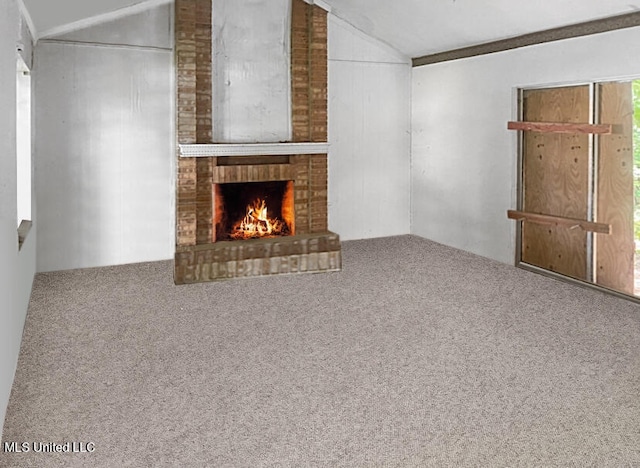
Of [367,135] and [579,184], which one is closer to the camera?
[579,184]

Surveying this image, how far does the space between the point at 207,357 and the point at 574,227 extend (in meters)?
3.39

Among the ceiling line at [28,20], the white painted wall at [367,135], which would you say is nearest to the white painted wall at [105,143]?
the ceiling line at [28,20]

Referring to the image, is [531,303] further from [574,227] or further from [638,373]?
[638,373]

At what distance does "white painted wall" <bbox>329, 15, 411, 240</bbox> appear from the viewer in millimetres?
6508

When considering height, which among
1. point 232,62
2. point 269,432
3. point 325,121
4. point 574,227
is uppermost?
point 232,62

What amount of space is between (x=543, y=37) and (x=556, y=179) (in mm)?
1270

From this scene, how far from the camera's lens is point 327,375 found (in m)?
2.99

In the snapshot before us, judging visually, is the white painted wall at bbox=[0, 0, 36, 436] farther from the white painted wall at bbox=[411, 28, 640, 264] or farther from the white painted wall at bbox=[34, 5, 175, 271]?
the white painted wall at bbox=[411, 28, 640, 264]

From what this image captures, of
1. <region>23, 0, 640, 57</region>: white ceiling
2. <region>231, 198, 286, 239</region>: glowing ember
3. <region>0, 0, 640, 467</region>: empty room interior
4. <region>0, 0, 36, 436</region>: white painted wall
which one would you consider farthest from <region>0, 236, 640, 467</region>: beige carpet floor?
<region>23, 0, 640, 57</region>: white ceiling

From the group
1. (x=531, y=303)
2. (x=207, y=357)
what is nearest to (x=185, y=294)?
(x=207, y=357)

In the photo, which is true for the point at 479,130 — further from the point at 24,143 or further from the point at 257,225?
the point at 24,143

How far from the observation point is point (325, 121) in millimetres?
5637

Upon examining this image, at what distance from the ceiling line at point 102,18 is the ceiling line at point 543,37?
3.01 metres

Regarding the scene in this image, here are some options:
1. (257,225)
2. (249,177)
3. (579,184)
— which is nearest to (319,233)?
(257,225)
